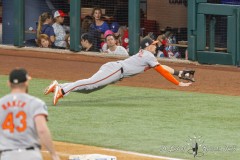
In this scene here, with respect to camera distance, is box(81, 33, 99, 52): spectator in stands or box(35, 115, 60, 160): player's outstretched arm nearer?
box(35, 115, 60, 160): player's outstretched arm

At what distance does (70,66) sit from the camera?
1952cm

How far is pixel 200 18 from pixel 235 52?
1079mm

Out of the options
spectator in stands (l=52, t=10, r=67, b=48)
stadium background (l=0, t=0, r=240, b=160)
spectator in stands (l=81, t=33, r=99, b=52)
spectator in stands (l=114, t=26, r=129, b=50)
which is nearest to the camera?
stadium background (l=0, t=0, r=240, b=160)

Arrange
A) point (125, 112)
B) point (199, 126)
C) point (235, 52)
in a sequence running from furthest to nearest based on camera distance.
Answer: point (235, 52) → point (125, 112) → point (199, 126)

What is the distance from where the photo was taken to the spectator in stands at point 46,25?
2092 centimetres

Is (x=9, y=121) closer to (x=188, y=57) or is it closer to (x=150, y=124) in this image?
(x=150, y=124)

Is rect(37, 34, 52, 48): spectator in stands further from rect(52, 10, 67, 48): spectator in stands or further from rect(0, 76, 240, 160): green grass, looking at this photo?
rect(0, 76, 240, 160): green grass

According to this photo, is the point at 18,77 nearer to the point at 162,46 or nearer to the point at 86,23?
the point at 162,46

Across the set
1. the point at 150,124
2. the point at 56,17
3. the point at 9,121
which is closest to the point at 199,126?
the point at 150,124

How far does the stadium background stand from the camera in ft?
38.8

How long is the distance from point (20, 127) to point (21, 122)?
1.5 inches

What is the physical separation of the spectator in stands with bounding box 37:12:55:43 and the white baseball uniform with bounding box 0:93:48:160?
1340 cm

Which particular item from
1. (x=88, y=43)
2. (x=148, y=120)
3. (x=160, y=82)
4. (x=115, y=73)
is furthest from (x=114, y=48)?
(x=148, y=120)

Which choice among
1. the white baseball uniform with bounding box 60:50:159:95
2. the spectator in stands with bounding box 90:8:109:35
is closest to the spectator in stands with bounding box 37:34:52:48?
the spectator in stands with bounding box 90:8:109:35
